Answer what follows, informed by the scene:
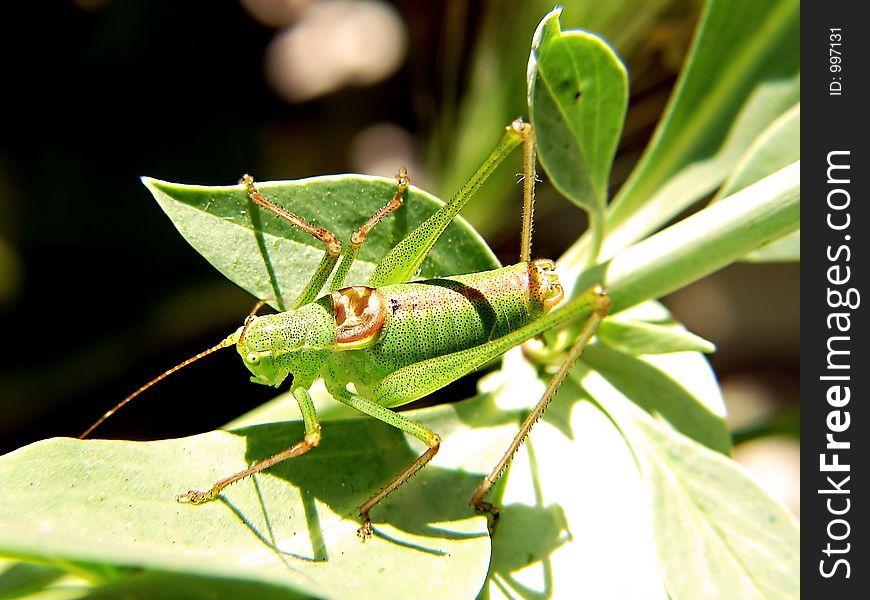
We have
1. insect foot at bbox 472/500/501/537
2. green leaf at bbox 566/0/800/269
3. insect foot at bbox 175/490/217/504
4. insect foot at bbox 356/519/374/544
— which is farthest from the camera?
green leaf at bbox 566/0/800/269

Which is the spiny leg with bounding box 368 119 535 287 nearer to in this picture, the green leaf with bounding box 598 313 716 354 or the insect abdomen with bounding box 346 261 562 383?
the insect abdomen with bounding box 346 261 562 383

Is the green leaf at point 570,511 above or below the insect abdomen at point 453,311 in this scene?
below

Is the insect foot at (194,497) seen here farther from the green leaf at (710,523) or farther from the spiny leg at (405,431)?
the green leaf at (710,523)

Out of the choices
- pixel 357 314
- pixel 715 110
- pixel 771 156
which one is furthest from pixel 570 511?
pixel 715 110

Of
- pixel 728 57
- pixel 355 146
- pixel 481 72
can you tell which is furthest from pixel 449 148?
pixel 355 146

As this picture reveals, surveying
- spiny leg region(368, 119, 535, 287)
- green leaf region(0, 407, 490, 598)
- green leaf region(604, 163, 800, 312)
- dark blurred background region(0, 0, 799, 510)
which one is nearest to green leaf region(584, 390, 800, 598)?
green leaf region(604, 163, 800, 312)

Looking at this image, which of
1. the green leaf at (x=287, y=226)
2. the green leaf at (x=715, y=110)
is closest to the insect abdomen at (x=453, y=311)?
the green leaf at (x=287, y=226)
